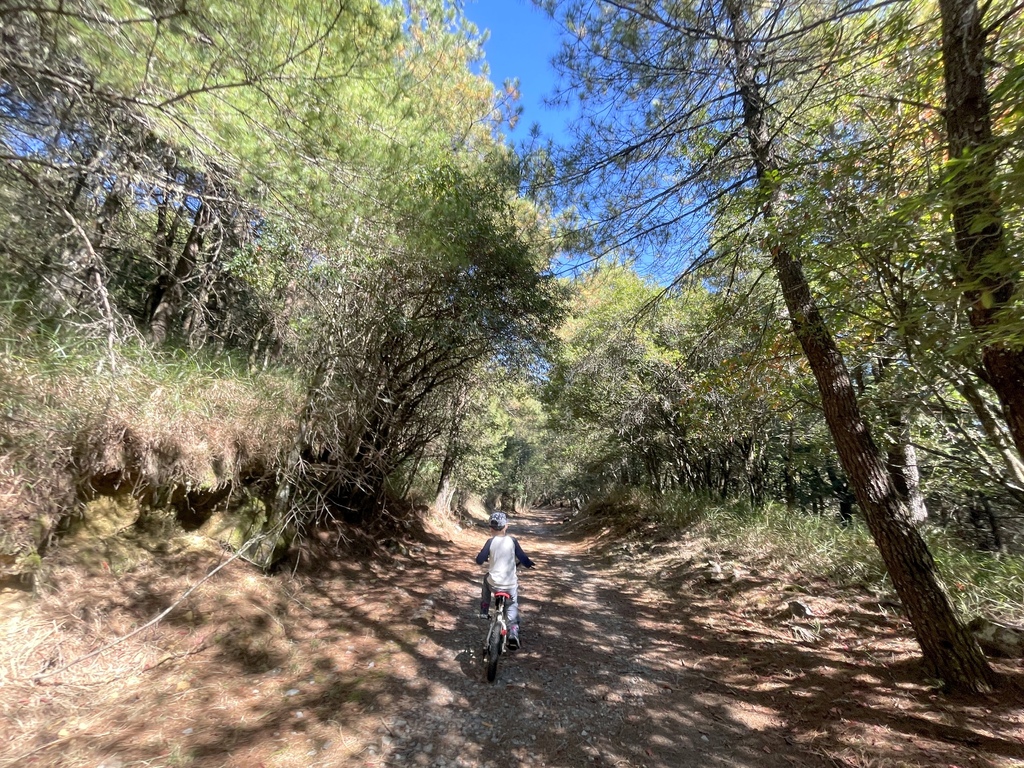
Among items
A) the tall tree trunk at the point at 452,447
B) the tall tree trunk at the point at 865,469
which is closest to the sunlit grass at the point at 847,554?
the tall tree trunk at the point at 865,469

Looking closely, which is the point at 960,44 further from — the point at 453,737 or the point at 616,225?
A: the point at 453,737

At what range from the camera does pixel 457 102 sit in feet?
19.0

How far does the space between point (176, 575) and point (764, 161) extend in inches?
284

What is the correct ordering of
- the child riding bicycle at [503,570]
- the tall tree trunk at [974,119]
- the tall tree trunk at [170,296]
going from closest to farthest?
the tall tree trunk at [974,119] → the child riding bicycle at [503,570] → the tall tree trunk at [170,296]

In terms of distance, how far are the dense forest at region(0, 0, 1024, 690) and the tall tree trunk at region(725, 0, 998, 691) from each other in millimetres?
21

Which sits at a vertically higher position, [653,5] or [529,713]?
[653,5]

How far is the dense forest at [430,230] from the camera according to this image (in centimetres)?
253

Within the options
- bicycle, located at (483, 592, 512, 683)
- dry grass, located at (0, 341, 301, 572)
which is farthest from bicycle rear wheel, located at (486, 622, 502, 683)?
dry grass, located at (0, 341, 301, 572)

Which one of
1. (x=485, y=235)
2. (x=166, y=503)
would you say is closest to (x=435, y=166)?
(x=485, y=235)

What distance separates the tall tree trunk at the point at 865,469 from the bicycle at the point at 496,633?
3.42 meters

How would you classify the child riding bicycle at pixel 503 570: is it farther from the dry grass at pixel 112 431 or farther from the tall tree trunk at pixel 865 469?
the tall tree trunk at pixel 865 469

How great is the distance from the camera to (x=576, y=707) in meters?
3.44

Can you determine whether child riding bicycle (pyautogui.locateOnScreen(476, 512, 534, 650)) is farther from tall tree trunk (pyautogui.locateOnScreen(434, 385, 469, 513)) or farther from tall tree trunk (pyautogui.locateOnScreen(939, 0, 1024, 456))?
tall tree trunk (pyautogui.locateOnScreen(434, 385, 469, 513))

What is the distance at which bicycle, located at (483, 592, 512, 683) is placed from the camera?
381 cm
